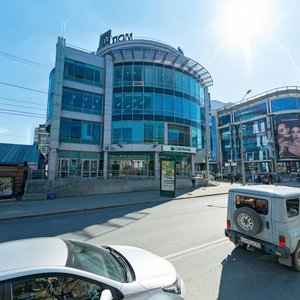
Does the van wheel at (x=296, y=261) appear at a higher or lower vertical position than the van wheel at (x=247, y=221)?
lower

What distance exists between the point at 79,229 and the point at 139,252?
5479 millimetres

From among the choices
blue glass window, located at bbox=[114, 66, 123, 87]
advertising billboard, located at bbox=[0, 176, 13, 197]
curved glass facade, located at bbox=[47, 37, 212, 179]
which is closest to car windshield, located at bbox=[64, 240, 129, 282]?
advertising billboard, located at bbox=[0, 176, 13, 197]

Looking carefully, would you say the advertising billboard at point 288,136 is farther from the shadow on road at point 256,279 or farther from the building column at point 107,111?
the shadow on road at point 256,279

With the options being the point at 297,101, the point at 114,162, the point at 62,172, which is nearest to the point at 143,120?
the point at 114,162

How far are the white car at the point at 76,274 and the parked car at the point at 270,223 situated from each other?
293 centimetres

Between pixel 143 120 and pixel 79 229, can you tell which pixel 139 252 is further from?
pixel 143 120

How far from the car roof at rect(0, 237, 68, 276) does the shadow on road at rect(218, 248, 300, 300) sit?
297 centimetres

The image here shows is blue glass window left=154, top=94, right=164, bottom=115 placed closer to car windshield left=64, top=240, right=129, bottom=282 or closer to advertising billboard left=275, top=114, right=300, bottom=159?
car windshield left=64, top=240, right=129, bottom=282

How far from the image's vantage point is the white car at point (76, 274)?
6.48 ft

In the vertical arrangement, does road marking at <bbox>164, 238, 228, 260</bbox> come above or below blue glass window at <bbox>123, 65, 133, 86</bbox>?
below

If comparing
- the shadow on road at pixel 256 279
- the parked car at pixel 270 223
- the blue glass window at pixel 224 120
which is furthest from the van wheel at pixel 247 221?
the blue glass window at pixel 224 120

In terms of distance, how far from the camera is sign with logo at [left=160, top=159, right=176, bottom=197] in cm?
1784

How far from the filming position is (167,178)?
719 inches

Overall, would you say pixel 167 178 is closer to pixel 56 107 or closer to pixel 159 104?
pixel 159 104
